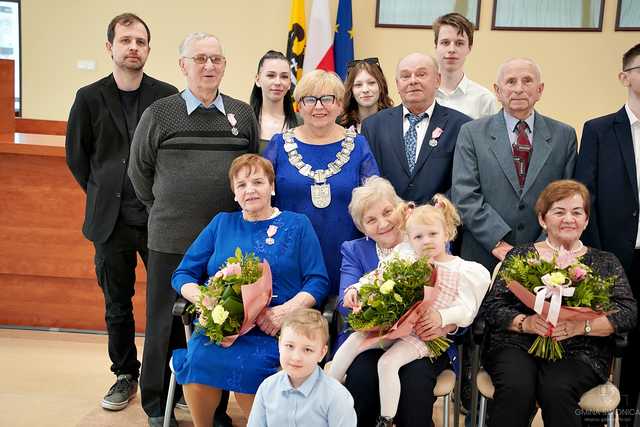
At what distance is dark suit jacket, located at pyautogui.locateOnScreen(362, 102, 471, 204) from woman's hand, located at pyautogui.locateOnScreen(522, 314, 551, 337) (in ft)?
2.70

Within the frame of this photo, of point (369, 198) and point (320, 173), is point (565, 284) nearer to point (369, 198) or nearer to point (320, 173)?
point (369, 198)

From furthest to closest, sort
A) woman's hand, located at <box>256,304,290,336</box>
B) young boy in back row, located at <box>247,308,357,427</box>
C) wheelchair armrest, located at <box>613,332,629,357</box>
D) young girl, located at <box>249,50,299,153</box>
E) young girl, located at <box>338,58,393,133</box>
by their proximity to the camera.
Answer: young girl, located at <box>338,58,393,133</box>
young girl, located at <box>249,50,299,153</box>
woman's hand, located at <box>256,304,290,336</box>
wheelchair armrest, located at <box>613,332,629,357</box>
young boy in back row, located at <box>247,308,357,427</box>

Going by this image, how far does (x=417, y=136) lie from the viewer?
3414 millimetres

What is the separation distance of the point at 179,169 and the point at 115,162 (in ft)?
2.08

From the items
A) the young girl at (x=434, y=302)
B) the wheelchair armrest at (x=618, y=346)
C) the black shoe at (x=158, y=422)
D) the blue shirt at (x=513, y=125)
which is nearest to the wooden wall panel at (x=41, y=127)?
the black shoe at (x=158, y=422)

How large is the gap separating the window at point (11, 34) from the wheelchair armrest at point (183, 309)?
23.5 ft

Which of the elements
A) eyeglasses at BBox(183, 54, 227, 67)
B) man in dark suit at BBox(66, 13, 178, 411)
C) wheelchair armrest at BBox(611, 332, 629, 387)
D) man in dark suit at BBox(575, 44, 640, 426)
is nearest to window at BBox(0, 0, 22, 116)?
man in dark suit at BBox(66, 13, 178, 411)

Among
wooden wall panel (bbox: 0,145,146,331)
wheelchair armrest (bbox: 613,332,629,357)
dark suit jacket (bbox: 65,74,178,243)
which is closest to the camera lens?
wheelchair armrest (bbox: 613,332,629,357)

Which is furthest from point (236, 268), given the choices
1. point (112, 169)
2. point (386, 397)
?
point (112, 169)

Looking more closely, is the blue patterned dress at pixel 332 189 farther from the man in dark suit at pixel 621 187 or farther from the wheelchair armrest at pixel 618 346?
the wheelchair armrest at pixel 618 346

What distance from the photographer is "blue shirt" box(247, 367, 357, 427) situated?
244 cm

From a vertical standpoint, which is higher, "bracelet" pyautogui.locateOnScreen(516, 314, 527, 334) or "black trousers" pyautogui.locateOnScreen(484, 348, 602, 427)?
"bracelet" pyautogui.locateOnScreen(516, 314, 527, 334)

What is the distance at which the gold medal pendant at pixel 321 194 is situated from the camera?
3154 millimetres

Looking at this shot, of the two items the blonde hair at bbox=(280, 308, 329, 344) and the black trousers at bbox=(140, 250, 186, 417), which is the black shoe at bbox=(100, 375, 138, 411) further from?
the blonde hair at bbox=(280, 308, 329, 344)
